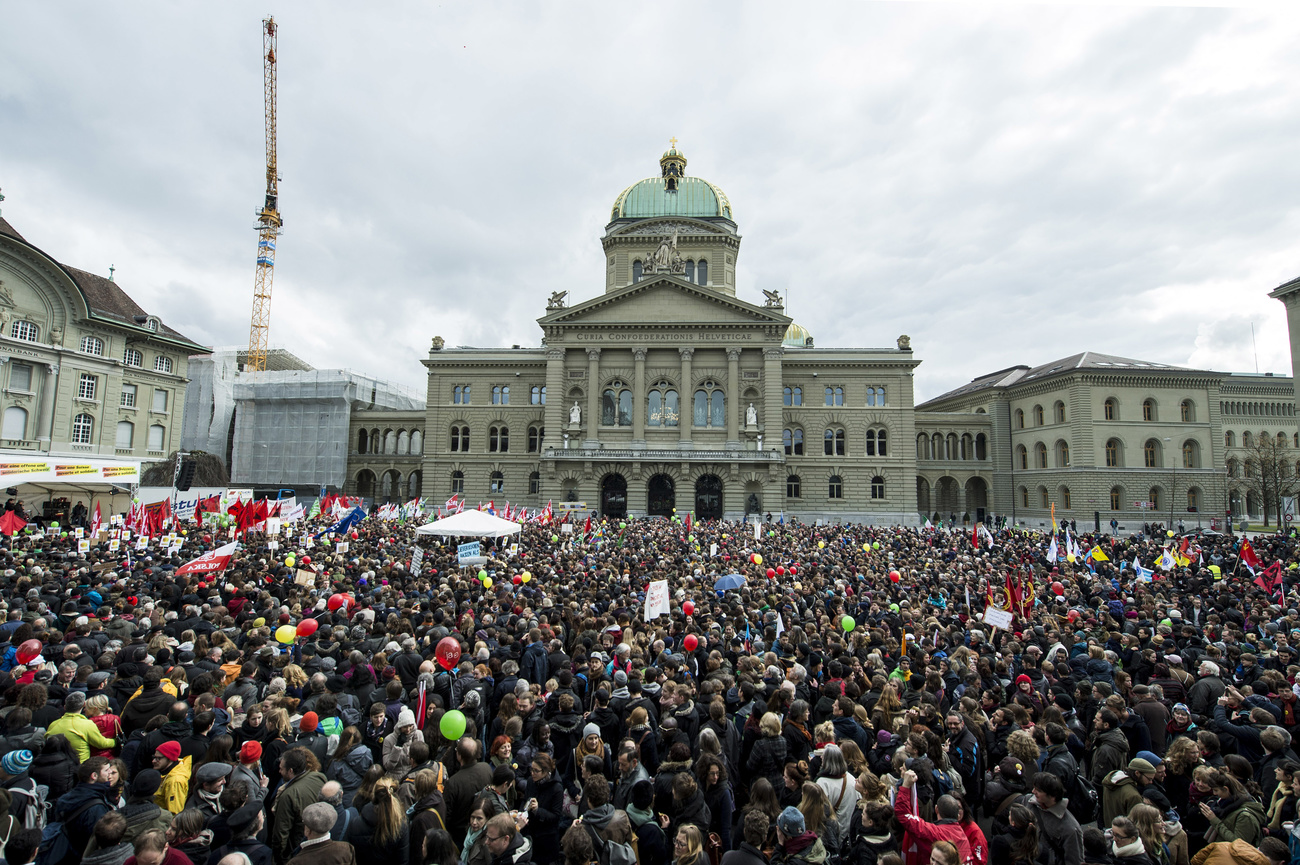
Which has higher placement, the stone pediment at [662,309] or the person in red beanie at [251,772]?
the stone pediment at [662,309]

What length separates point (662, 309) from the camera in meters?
51.2

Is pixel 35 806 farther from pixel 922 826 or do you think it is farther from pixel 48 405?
pixel 48 405

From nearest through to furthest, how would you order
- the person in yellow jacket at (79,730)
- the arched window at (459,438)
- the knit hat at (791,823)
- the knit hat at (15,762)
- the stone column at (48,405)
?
the knit hat at (791,823), the knit hat at (15,762), the person in yellow jacket at (79,730), the stone column at (48,405), the arched window at (459,438)

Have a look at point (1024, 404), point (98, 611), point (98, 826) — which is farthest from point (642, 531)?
point (1024, 404)

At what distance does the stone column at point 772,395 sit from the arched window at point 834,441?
5768mm

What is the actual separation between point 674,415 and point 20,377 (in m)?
41.8

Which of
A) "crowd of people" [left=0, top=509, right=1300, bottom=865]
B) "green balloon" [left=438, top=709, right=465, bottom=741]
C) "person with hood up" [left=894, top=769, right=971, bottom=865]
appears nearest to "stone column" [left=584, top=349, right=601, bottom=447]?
"crowd of people" [left=0, top=509, right=1300, bottom=865]

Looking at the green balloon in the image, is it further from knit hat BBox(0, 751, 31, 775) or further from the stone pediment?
the stone pediment

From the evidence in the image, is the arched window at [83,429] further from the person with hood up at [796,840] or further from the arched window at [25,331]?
the person with hood up at [796,840]

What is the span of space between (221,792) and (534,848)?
276 centimetres

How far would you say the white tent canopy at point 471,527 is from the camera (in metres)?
24.1

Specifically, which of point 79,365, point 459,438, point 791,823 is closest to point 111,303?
point 79,365

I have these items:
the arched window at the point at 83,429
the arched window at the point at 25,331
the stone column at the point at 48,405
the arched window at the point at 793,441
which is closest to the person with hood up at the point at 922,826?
the arched window at the point at 793,441

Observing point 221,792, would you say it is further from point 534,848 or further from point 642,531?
point 642,531
